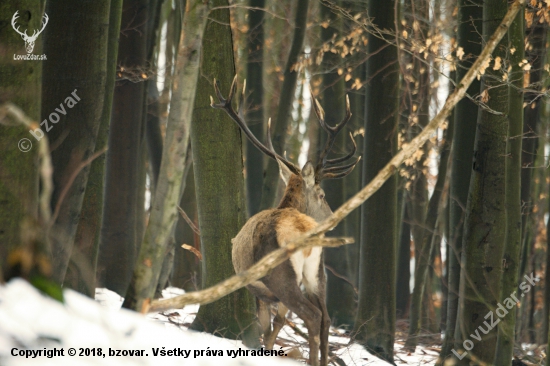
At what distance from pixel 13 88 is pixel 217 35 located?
3.36 meters

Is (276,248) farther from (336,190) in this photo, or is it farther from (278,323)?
(336,190)

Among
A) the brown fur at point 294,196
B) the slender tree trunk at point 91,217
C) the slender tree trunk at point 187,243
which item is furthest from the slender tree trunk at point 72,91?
the slender tree trunk at point 187,243

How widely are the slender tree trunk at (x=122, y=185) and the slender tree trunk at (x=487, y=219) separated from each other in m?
5.93

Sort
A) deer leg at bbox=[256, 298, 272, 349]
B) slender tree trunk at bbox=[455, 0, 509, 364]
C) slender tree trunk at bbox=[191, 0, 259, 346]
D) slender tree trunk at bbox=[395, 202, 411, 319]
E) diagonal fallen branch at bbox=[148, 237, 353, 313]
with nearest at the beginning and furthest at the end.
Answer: diagonal fallen branch at bbox=[148, 237, 353, 313] → slender tree trunk at bbox=[455, 0, 509, 364] → deer leg at bbox=[256, 298, 272, 349] → slender tree trunk at bbox=[191, 0, 259, 346] → slender tree trunk at bbox=[395, 202, 411, 319]

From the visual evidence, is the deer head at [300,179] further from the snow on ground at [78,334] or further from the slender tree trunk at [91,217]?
the snow on ground at [78,334]

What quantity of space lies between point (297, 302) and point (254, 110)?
7370 mm

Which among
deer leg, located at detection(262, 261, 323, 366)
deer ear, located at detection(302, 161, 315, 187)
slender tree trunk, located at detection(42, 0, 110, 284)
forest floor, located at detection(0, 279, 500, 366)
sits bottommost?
deer leg, located at detection(262, 261, 323, 366)

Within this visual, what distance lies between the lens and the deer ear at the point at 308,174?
22.6ft

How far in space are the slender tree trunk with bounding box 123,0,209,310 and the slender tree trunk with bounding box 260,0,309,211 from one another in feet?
20.2

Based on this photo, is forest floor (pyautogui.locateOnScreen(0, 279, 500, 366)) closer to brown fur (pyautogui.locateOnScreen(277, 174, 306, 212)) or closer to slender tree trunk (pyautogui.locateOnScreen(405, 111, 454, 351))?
brown fur (pyautogui.locateOnScreen(277, 174, 306, 212))

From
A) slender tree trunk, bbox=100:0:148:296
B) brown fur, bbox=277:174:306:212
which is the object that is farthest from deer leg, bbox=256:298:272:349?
slender tree trunk, bbox=100:0:148:296

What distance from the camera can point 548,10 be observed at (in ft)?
26.0

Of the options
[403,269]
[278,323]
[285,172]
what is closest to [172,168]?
[278,323]

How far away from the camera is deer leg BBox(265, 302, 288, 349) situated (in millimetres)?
6405
